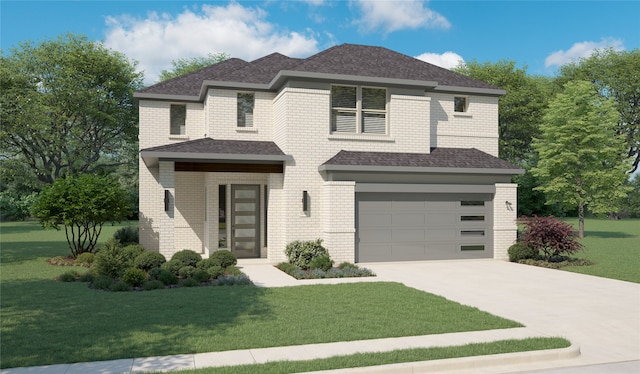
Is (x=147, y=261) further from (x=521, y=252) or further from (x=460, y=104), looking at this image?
(x=460, y=104)

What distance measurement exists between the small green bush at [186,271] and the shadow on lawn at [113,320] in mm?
1408

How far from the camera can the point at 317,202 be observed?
58.4ft

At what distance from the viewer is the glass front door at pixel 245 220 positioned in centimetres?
1906

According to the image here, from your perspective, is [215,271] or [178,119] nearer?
[215,271]

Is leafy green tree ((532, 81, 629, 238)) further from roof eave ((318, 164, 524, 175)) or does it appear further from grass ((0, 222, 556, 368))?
grass ((0, 222, 556, 368))

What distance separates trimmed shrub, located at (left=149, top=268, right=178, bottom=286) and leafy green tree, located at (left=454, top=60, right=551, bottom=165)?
133ft

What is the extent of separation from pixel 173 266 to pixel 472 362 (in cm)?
986

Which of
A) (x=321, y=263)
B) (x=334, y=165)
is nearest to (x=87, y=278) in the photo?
(x=321, y=263)

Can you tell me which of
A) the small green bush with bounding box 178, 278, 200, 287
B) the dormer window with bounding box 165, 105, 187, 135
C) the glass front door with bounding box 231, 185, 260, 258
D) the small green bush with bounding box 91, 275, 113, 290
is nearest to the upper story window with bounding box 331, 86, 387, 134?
the glass front door with bounding box 231, 185, 260, 258

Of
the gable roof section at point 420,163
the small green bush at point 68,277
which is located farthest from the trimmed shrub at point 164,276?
the gable roof section at point 420,163

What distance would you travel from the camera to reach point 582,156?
31.0 metres

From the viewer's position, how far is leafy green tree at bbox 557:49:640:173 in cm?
4978

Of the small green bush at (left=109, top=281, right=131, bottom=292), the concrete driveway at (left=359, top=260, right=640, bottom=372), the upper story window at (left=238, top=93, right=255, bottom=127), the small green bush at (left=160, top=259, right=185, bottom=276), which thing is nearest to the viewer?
the concrete driveway at (left=359, top=260, right=640, bottom=372)

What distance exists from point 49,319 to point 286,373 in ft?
17.4
